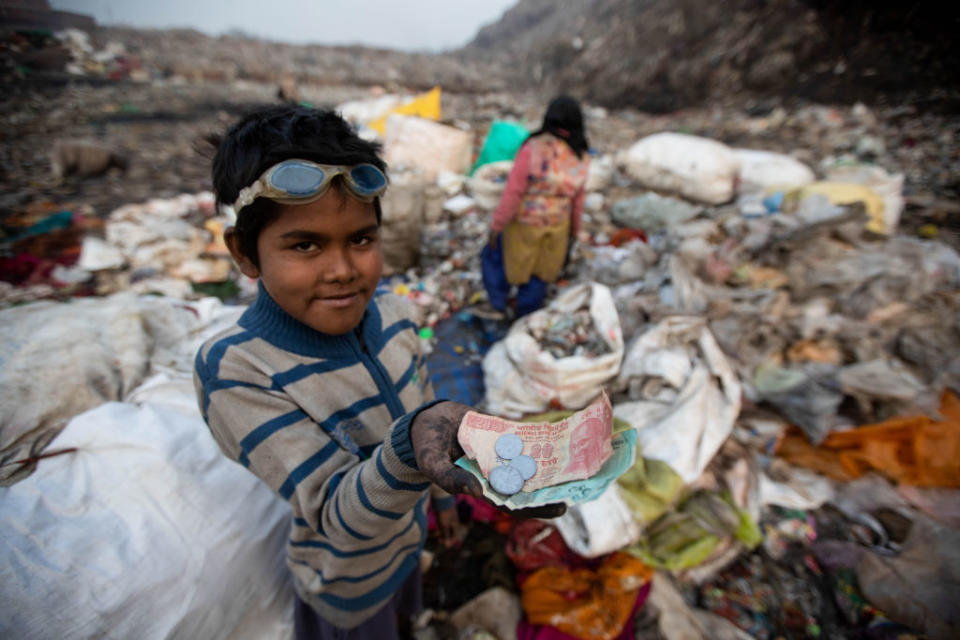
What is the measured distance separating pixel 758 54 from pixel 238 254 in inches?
565

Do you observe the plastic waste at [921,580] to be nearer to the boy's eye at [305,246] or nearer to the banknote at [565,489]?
the banknote at [565,489]

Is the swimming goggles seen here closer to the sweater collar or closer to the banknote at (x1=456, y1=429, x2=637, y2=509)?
the sweater collar

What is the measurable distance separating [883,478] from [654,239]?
2.61 m

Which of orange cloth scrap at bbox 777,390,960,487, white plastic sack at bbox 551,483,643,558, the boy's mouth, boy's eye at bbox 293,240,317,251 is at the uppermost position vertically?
boy's eye at bbox 293,240,317,251

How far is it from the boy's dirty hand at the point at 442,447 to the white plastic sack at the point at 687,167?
18.1ft

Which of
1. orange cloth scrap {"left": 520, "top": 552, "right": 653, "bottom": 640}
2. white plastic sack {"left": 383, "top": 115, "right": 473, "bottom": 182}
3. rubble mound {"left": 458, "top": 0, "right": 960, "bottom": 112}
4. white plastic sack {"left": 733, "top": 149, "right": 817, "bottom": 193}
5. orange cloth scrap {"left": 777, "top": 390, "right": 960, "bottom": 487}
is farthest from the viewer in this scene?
rubble mound {"left": 458, "top": 0, "right": 960, "bottom": 112}

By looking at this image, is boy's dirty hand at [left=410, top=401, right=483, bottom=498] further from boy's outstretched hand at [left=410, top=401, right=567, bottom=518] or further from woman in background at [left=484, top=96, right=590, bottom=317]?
woman in background at [left=484, top=96, right=590, bottom=317]

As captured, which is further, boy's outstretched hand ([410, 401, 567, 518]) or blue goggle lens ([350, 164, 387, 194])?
blue goggle lens ([350, 164, 387, 194])

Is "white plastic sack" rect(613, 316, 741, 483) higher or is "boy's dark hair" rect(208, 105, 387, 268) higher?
"boy's dark hair" rect(208, 105, 387, 268)

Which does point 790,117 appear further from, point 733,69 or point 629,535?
point 629,535

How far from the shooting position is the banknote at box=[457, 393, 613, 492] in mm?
695

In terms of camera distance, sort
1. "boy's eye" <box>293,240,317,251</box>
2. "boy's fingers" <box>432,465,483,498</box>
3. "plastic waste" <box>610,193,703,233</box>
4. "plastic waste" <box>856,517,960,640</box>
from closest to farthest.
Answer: "boy's fingers" <box>432,465,483,498</box>, "boy's eye" <box>293,240,317,251</box>, "plastic waste" <box>856,517,960,640</box>, "plastic waste" <box>610,193,703,233</box>

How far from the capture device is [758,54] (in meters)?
10.3

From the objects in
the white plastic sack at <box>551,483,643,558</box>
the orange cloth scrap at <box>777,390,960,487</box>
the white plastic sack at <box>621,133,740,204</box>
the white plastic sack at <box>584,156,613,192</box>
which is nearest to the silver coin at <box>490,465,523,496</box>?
the white plastic sack at <box>551,483,643,558</box>
